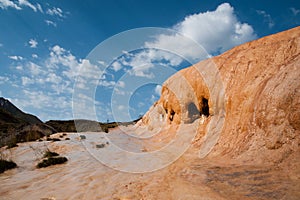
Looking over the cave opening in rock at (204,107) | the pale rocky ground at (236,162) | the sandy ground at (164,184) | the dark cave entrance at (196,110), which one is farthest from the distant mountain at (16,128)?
the cave opening in rock at (204,107)

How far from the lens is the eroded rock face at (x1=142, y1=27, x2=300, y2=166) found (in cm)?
480

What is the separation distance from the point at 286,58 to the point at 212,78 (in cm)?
396

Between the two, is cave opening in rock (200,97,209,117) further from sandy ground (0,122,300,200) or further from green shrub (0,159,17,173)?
green shrub (0,159,17,173)

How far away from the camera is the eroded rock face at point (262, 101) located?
4.80 m

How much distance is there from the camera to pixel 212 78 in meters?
10.2

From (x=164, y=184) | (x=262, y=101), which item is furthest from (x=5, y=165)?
(x=262, y=101)

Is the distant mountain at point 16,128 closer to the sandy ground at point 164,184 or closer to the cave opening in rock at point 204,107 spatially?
the sandy ground at point 164,184

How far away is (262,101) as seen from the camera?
588 centimetres

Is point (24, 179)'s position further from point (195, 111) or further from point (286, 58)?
point (195, 111)

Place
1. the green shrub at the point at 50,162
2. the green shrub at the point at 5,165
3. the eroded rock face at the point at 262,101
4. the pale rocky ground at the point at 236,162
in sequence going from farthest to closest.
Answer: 1. the green shrub at the point at 50,162
2. the green shrub at the point at 5,165
3. the eroded rock face at the point at 262,101
4. the pale rocky ground at the point at 236,162

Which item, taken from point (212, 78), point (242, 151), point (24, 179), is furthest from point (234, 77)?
point (24, 179)

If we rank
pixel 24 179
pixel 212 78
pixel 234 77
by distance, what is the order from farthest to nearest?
pixel 212 78 < pixel 234 77 < pixel 24 179

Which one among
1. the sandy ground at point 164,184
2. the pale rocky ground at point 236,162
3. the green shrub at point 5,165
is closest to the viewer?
the sandy ground at point 164,184

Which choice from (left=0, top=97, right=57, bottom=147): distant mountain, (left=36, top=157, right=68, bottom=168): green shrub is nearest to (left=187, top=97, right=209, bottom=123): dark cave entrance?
(left=36, top=157, right=68, bottom=168): green shrub
